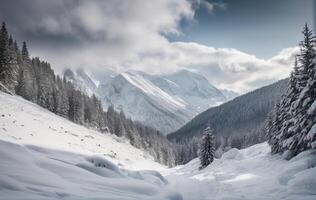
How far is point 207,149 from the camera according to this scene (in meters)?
48.1

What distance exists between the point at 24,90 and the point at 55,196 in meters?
64.4

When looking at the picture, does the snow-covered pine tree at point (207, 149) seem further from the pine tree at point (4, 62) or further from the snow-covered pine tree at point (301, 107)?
the pine tree at point (4, 62)

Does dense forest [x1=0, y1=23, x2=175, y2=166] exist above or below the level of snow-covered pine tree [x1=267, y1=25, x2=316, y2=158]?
above

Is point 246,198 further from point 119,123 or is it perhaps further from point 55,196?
point 119,123

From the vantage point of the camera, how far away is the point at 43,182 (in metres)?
9.65

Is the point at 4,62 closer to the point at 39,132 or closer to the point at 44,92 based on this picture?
the point at 44,92

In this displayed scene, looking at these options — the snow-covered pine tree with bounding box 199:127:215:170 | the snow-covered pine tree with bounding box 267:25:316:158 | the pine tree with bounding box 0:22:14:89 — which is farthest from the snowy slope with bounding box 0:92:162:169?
the snow-covered pine tree with bounding box 267:25:316:158

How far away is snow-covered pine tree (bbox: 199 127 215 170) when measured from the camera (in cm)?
4719

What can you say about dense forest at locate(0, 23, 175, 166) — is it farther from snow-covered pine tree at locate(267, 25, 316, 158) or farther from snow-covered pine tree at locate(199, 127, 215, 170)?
snow-covered pine tree at locate(267, 25, 316, 158)

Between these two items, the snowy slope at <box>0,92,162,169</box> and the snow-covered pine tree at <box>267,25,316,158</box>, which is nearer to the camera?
the snow-covered pine tree at <box>267,25,316,158</box>

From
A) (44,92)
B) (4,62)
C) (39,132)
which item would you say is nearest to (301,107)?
(39,132)

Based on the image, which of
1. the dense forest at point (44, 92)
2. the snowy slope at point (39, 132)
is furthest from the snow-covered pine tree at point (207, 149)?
the dense forest at point (44, 92)

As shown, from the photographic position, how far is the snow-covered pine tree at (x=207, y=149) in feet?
155

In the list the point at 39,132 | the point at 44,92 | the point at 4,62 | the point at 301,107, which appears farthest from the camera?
the point at 44,92
